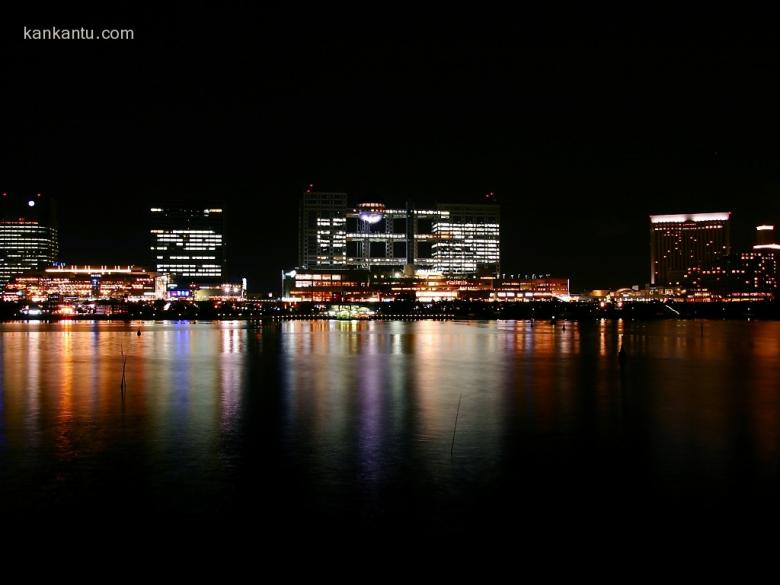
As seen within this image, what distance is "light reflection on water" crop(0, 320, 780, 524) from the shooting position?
45.4 feet

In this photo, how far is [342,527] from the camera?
38.5 ft

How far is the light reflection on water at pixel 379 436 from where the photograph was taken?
45.4ft

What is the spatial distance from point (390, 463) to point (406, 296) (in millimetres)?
181652

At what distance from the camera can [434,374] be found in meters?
35.3

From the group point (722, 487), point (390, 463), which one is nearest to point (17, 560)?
point (390, 463)

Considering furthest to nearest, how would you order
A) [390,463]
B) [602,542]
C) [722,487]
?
1. [390,463]
2. [722,487]
3. [602,542]

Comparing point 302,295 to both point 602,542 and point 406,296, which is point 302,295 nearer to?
point 406,296

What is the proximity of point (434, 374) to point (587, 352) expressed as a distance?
18.5m

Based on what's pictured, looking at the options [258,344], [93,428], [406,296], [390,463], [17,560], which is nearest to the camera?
[17,560]

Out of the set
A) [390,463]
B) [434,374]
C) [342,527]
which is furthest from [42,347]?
[342,527]

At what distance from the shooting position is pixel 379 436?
760 inches

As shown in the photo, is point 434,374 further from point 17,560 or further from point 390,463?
point 17,560

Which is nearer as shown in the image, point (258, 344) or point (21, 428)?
point (21, 428)

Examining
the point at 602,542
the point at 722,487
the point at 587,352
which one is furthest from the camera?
the point at 587,352
